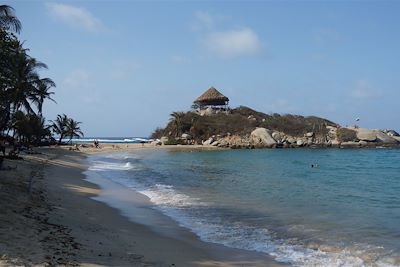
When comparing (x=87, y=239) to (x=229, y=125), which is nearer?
(x=87, y=239)

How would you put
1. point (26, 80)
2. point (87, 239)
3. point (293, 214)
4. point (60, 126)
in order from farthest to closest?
1. point (60, 126)
2. point (26, 80)
3. point (293, 214)
4. point (87, 239)

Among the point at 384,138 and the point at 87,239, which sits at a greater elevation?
the point at 384,138

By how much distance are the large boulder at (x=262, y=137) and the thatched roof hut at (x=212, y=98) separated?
14.6 metres

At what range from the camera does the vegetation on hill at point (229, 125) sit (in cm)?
9056

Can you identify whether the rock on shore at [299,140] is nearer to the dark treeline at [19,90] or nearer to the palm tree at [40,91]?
the dark treeline at [19,90]

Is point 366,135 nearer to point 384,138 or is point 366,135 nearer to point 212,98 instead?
point 384,138

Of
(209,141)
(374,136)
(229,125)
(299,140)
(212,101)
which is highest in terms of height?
(212,101)

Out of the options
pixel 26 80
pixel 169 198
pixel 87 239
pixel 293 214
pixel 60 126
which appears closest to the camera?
pixel 87 239

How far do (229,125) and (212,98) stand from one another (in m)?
10.5

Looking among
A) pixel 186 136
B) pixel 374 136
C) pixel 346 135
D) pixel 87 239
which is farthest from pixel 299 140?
pixel 87 239

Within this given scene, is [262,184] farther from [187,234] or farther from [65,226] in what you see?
[65,226]

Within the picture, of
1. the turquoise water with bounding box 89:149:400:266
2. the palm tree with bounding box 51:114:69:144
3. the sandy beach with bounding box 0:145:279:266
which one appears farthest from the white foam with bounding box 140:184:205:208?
the palm tree with bounding box 51:114:69:144

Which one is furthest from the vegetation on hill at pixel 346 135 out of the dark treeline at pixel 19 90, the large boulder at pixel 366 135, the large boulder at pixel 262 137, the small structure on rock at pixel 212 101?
the dark treeline at pixel 19 90

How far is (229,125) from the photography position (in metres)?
90.8
